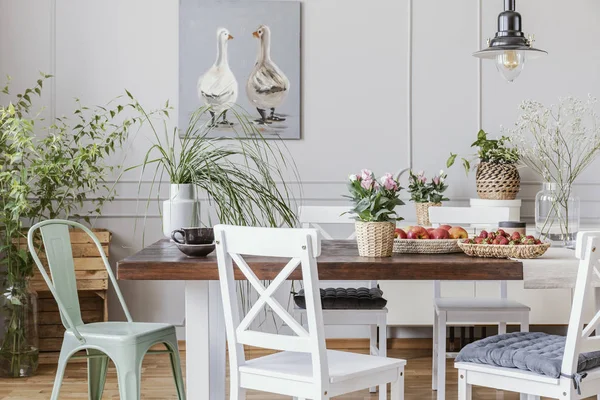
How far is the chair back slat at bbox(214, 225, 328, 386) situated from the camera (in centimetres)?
196

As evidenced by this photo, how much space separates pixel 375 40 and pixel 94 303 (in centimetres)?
225

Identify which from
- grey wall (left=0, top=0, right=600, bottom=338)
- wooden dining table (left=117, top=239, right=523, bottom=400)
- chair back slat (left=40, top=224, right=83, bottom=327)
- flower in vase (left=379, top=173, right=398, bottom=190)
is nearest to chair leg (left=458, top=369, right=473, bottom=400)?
wooden dining table (left=117, top=239, right=523, bottom=400)

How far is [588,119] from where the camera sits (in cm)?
464

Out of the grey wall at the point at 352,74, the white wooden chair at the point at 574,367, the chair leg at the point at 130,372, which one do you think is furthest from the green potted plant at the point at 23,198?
the white wooden chair at the point at 574,367

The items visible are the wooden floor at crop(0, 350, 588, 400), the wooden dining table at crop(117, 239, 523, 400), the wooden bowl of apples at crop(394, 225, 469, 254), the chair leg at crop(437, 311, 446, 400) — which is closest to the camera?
the wooden dining table at crop(117, 239, 523, 400)

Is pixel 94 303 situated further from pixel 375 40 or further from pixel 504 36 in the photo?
pixel 504 36

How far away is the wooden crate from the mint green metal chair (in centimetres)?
120

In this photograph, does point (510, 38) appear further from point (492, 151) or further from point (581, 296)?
point (492, 151)

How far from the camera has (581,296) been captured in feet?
6.68

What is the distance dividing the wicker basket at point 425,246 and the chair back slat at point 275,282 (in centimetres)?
68

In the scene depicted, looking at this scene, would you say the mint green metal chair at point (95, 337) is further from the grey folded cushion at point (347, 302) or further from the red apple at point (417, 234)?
the red apple at point (417, 234)

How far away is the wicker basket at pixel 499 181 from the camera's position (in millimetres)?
4238

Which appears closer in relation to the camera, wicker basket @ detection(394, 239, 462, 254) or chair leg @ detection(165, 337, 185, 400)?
wicker basket @ detection(394, 239, 462, 254)

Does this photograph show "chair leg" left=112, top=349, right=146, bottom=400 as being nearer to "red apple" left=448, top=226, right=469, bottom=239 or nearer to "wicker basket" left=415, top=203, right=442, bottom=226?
"red apple" left=448, top=226, right=469, bottom=239
